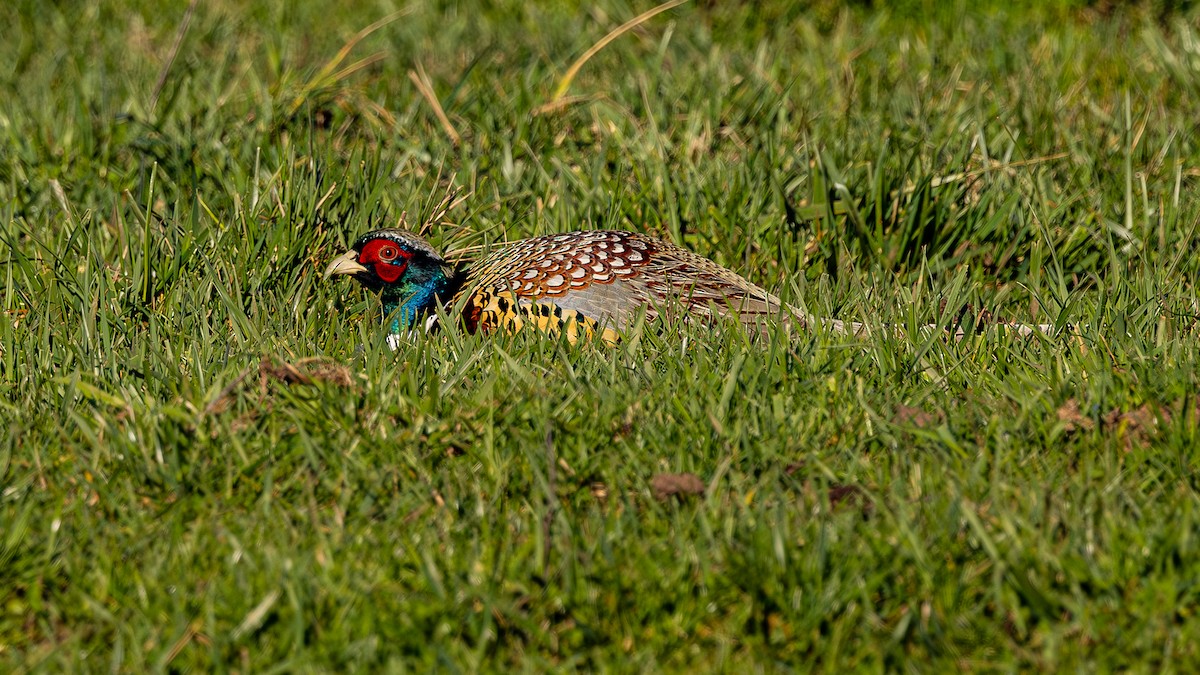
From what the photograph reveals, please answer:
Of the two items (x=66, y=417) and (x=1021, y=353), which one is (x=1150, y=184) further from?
(x=66, y=417)

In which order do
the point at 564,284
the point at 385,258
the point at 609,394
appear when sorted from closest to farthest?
the point at 609,394 → the point at 564,284 → the point at 385,258

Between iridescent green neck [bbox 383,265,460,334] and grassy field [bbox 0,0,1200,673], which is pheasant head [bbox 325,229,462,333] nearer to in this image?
iridescent green neck [bbox 383,265,460,334]

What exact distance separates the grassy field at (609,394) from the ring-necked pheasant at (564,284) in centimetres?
16

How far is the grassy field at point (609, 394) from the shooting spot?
2668 mm

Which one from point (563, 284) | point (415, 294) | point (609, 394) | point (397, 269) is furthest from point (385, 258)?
point (609, 394)

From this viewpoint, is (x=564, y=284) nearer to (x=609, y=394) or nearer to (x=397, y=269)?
(x=397, y=269)

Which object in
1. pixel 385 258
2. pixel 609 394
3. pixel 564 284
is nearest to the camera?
pixel 609 394

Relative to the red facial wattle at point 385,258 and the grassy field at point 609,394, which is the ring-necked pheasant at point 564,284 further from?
the grassy field at point 609,394

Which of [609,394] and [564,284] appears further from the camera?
[564,284]

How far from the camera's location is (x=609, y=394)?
3.34 m

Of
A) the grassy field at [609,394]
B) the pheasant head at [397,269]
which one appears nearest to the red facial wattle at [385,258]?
the pheasant head at [397,269]

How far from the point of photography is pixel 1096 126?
5.59 metres

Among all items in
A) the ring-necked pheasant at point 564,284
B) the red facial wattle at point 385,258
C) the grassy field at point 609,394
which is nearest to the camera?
the grassy field at point 609,394

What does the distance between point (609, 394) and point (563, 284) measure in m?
0.87
